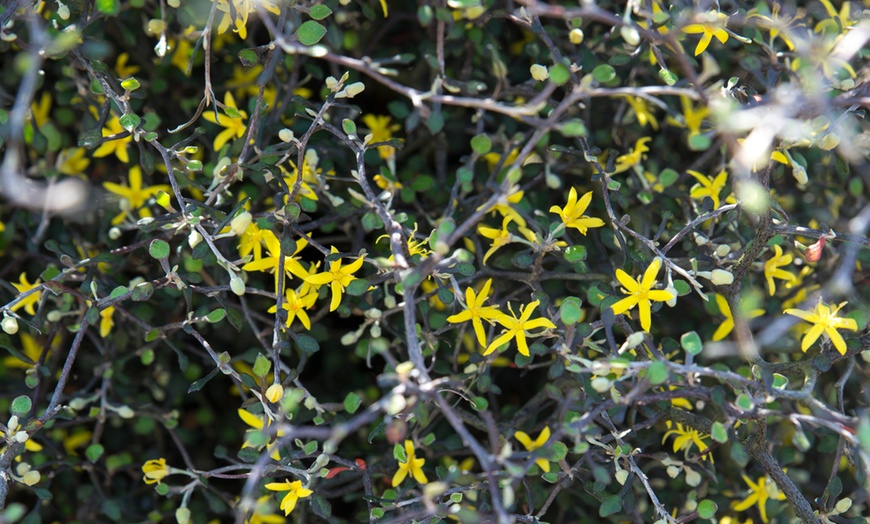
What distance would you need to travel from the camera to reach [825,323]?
1182 mm

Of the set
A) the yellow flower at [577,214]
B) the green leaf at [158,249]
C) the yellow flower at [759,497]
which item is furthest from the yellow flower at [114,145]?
the yellow flower at [759,497]

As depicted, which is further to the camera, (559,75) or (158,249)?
(158,249)

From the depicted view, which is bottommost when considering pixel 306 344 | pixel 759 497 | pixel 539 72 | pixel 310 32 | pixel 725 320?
pixel 759 497

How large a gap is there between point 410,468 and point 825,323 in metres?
0.64

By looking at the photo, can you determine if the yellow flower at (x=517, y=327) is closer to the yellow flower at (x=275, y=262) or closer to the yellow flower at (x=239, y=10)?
the yellow flower at (x=275, y=262)

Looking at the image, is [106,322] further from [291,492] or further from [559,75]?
[559,75]

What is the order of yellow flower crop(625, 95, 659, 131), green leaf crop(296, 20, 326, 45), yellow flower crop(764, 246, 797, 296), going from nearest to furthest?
green leaf crop(296, 20, 326, 45), yellow flower crop(764, 246, 797, 296), yellow flower crop(625, 95, 659, 131)

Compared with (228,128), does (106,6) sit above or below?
above

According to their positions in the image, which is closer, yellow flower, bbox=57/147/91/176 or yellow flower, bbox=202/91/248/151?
yellow flower, bbox=202/91/248/151

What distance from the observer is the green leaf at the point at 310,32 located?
1.11 m

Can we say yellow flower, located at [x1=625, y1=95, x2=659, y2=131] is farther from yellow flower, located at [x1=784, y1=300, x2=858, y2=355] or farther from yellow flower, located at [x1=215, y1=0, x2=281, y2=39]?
yellow flower, located at [x1=215, y1=0, x2=281, y2=39]

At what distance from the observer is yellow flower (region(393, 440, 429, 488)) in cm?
124

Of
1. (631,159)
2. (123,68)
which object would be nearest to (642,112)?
(631,159)

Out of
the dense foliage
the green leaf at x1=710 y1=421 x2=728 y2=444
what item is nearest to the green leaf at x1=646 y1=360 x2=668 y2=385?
the dense foliage
